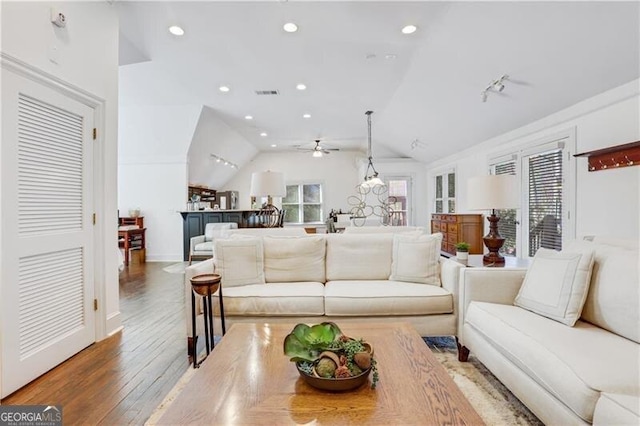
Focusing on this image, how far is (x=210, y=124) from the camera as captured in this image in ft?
22.3

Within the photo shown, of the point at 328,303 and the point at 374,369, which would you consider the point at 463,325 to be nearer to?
the point at 328,303

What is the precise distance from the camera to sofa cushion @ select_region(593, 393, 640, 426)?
1104 mm

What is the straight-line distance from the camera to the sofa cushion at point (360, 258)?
3.02m

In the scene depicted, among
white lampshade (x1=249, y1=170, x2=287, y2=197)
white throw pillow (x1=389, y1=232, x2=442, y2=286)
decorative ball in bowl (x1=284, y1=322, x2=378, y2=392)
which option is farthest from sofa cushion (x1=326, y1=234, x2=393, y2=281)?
decorative ball in bowl (x1=284, y1=322, x2=378, y2=392)

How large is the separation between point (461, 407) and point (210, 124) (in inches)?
266

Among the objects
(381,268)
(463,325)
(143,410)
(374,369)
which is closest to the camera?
(374,369)

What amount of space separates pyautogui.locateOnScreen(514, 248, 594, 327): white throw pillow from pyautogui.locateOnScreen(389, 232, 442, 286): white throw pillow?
73 cm

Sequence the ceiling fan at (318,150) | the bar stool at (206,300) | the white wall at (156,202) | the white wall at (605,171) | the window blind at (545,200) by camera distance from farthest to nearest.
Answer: the ceiling fan at (318,150) → the white wall at (156,202) → the window blind at (545,200) → the white wall at (605,171) → the bar stool at (206,300)

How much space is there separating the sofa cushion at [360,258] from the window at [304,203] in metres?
7.39

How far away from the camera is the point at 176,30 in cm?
360

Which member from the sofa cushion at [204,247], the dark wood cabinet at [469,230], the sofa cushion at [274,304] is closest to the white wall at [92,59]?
the sofa cushion at [274,304]

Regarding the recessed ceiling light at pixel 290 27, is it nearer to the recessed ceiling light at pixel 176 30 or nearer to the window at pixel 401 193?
the recessed ceiling light at pixel 176 30

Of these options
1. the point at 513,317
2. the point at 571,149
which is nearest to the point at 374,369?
the point at 513,317

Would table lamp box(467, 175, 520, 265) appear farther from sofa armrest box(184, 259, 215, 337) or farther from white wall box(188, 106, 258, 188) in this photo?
white wall box(188, 106, 258, 188)
